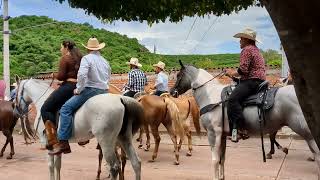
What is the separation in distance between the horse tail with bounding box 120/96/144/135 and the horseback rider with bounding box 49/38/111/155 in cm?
48

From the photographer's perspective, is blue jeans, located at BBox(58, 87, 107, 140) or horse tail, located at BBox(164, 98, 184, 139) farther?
horse tail, located at BBox(164, 98, 184, 139)

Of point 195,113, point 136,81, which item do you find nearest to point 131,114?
point 195,113

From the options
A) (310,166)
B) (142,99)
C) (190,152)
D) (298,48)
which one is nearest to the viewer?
(298,48)

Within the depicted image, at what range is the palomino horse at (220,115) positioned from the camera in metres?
6.22

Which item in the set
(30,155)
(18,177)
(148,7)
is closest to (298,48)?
(148,7)

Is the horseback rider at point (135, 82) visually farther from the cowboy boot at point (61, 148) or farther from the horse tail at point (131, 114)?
the cowboy boot at point (61, 148)

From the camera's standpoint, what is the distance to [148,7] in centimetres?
526

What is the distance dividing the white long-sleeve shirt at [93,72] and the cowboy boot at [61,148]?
0.77 m

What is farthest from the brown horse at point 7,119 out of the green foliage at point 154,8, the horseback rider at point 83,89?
the green foliage at point 154,8

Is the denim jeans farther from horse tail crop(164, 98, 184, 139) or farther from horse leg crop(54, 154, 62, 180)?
horse tail crop(164, 98, 184, 139)

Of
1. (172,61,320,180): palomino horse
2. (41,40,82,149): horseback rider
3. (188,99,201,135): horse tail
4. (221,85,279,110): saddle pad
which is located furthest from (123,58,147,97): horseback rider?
(221,85,279,110): saddle pad

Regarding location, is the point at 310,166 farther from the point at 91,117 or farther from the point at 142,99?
the point at 91,117

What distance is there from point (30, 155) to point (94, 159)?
67.9 inches

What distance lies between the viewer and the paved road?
7617mm
